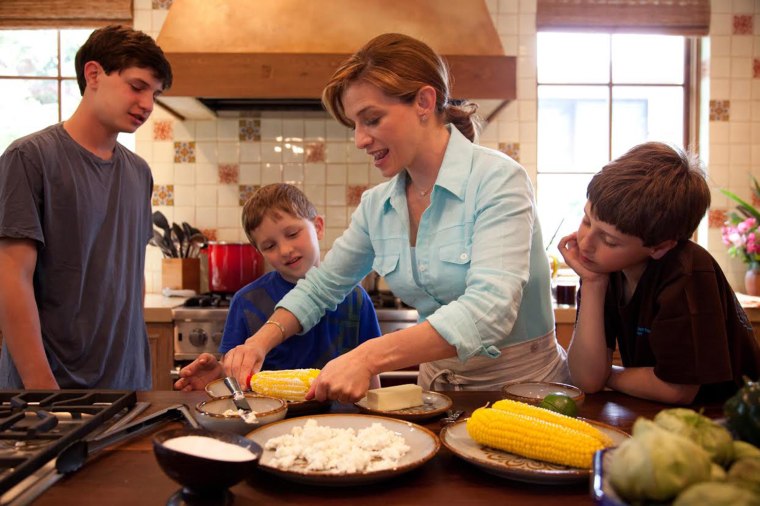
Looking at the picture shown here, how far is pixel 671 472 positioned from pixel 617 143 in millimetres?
3442

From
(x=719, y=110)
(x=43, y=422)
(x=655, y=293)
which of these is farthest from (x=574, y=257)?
(x=719, y=110)

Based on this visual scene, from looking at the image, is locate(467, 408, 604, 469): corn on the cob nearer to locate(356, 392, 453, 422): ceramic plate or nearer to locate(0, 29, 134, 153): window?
locate(356, 392, 453, 422): ceramic plate

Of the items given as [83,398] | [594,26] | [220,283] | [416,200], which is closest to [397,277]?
[416,200]

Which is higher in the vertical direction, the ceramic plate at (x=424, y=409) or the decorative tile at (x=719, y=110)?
the decorative tile at (x=719, y=110)

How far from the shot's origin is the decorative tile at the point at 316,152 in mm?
3514

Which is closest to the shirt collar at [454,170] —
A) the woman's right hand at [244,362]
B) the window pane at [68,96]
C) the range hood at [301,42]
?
the woman's right hand at [244,362]

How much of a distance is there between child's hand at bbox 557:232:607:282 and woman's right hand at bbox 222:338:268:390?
79cm

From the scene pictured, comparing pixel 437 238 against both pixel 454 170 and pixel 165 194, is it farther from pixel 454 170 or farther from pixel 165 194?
pixel 165 194

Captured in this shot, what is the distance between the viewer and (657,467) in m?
0.55

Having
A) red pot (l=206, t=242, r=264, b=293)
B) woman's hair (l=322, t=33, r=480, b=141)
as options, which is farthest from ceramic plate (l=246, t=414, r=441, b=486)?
red pot (l=206, t=242, r=264, b=293)

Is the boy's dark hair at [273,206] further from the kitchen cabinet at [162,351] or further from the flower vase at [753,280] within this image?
the flower vase at [753,280]

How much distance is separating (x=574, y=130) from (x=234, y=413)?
316cm

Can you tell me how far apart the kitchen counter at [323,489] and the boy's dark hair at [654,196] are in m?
0.68

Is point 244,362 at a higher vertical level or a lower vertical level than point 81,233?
lower
